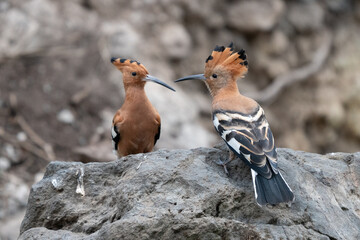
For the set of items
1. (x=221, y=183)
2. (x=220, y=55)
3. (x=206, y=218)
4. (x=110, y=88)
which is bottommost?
(x=206, y=218)

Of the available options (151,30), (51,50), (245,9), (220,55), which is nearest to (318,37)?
(245,9)

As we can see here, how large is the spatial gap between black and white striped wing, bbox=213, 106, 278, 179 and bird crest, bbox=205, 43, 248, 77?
21.3 inches

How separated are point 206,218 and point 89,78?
5.27 m

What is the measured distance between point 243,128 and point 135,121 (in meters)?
1.28

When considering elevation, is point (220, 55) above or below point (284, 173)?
above

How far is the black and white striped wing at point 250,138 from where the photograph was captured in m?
3.63

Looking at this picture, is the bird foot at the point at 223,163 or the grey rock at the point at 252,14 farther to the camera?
the grey rock at the point at 252,14

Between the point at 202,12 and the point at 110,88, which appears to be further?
the point at 202,12

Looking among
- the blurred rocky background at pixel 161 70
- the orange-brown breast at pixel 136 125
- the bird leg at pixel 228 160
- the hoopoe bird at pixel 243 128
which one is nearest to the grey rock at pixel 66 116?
the blurred rocky background at pixel 161 70

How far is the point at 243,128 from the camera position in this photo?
398 centimetres

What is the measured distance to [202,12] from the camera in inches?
368

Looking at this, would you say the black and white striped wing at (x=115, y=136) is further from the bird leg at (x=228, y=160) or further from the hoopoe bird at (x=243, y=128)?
the bird leg at (x=228, y=160)

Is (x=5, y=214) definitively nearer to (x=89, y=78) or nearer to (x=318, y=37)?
(x=89, y=78)

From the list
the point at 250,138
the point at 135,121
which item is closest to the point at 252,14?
the point at 135,121
